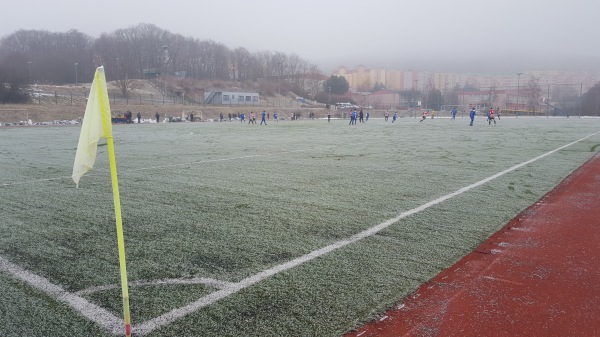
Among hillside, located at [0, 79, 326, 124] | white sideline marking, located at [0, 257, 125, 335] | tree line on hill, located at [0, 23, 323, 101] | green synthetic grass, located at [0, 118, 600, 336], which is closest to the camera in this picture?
white sideline marking, located at [0, 257, 125, 335]

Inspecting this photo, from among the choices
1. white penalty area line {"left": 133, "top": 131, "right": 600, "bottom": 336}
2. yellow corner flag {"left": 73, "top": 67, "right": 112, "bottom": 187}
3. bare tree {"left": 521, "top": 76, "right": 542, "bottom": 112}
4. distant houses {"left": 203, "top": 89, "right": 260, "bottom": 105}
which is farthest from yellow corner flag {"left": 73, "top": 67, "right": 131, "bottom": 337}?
bare tree {"left": 521, "top": 76, "right": 542, "bottom": 112}

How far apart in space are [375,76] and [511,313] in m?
200

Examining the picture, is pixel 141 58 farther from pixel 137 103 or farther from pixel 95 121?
pixel 95 121

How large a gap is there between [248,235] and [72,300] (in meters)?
2.17

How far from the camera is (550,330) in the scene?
3088 mm

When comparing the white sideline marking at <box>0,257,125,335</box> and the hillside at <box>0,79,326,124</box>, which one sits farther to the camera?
the hillside at <box>0,79,326,124</box>

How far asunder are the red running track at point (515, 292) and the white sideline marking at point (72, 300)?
64.5 inches

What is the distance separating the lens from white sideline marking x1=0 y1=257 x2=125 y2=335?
3057 millimetres

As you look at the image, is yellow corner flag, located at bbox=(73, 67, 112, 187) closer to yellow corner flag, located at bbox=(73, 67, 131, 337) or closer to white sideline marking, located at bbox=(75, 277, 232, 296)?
yellow corner flag, located at bbox=(73, 67, 131, 337)

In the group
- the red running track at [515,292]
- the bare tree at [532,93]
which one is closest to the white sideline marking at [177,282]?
the red running track at [515,292]

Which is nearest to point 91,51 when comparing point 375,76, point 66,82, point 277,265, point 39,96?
point 66,82

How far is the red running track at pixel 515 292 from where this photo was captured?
10.2ft

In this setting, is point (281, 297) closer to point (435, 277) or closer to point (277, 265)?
point (277, 265)

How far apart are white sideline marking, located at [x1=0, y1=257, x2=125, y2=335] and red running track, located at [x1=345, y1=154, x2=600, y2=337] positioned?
5.38ft
